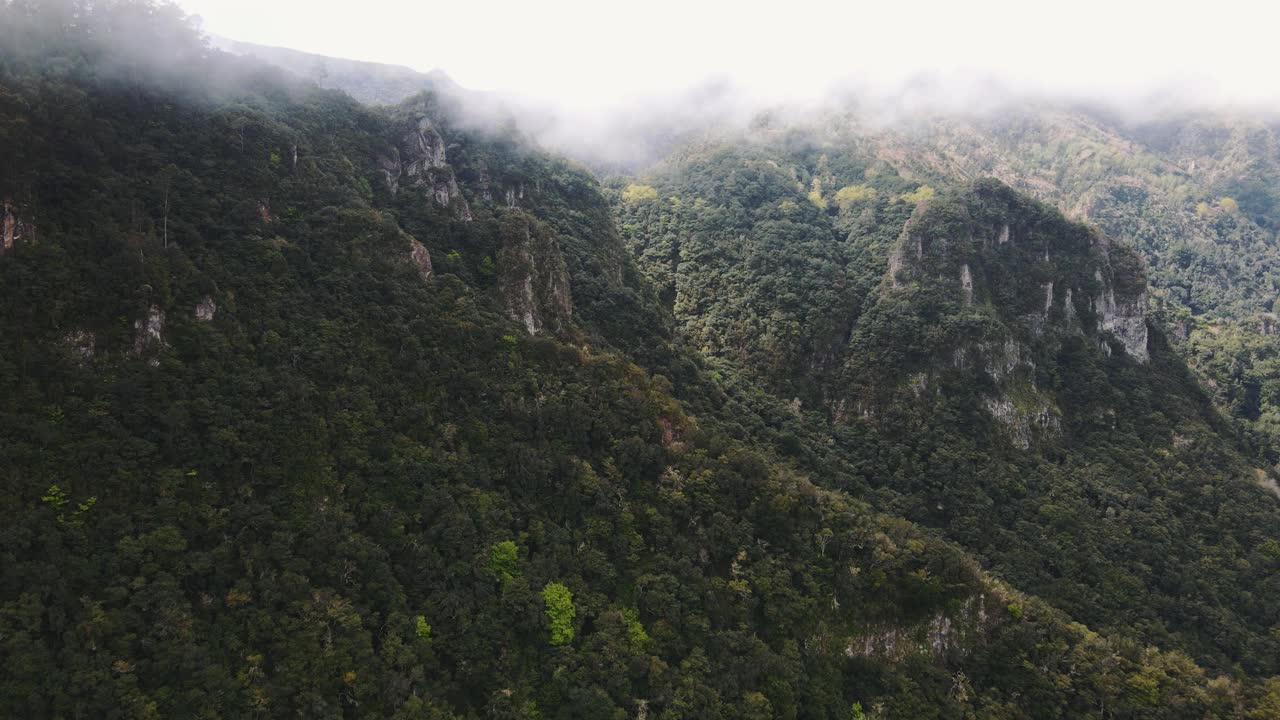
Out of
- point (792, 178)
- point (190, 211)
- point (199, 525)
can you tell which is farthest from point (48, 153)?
point (792, 178)

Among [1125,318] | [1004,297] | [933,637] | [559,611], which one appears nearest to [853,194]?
[1004,297]

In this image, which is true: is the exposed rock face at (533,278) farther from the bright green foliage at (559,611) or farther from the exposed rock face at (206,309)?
the bright green foliage at (559,611)

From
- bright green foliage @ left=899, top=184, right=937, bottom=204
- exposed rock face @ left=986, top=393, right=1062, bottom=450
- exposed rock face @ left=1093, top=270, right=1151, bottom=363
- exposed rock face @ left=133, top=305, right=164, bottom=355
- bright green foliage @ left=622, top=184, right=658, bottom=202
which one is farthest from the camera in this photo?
bright green foliage @ left=622, top=184, right=658, bottom=202

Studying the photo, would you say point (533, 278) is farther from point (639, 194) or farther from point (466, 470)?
point (639, 194)

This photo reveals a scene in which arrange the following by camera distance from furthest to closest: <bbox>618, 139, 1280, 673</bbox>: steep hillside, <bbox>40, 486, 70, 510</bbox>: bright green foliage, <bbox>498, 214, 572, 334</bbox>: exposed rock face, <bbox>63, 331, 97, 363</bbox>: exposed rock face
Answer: <bbox>618, 139, 1280, 673</bbox>: steep hillside
<bbox>498, 214, 572, 334</bbox>: exposed rock face
<bbox>63, 331, 97, 363</bbox>: exposed rock face
<bbox>40, 486, 70, 510</bbox>: bright green foliage

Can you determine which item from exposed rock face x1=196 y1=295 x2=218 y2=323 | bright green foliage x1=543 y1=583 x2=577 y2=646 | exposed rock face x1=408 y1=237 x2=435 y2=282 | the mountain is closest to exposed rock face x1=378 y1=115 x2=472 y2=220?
the mountain

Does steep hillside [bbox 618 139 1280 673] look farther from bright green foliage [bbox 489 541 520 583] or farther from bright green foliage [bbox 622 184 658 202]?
bright green foliage [bbox 489 541 520 583]
